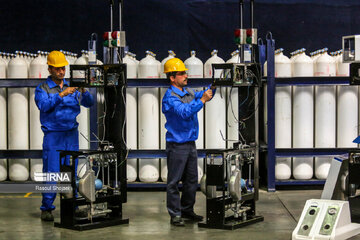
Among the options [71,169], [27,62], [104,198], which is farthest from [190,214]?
[27,62]

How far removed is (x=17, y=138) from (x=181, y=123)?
3.14 meters

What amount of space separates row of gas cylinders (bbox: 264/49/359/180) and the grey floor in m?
0.77

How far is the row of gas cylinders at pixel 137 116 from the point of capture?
8523mm

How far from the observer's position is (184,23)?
9.88 m

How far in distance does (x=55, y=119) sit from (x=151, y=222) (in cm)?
156

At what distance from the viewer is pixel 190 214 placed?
682 centimetres

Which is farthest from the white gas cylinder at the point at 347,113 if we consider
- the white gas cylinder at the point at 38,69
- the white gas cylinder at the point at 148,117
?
the white gas cylinder at the point at 38,69

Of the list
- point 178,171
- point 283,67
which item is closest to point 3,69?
point 178,171

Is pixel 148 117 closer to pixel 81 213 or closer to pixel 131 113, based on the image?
pixel 131 113

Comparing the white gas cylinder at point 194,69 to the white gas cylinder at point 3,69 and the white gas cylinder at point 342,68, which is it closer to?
the white gas cylinder at point 342,68

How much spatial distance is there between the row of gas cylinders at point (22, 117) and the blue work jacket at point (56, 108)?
1656 mm

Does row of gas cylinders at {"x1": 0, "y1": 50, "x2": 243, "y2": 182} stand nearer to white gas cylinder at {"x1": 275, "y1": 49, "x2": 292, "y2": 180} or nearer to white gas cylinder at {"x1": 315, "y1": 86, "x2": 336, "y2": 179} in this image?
white gas cylinder at {"x1": 275, "y1": 49, "x2": 292, "y2": 180}

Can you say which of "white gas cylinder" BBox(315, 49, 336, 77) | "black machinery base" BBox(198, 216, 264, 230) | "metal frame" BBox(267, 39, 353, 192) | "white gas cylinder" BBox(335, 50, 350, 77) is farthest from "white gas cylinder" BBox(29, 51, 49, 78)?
"white gas cylinder" BBox(335, 50, 350, 77)

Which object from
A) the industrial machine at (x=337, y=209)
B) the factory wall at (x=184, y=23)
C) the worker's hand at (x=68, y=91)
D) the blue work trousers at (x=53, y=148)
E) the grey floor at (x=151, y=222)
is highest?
the factory wall at (x=184, y=23)
